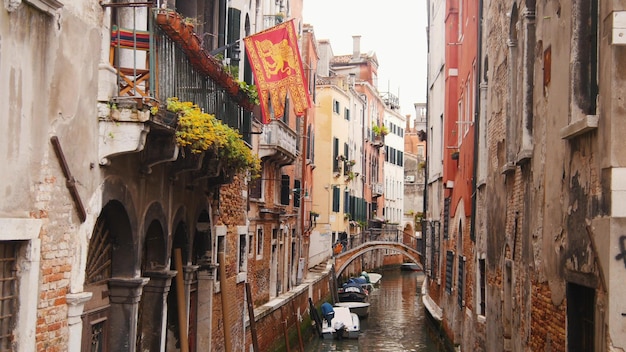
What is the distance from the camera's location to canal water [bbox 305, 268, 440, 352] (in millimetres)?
24125

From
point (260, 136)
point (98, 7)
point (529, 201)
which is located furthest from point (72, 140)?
point (260, 136)

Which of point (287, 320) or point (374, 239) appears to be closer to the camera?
point (287, 320)

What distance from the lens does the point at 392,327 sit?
2903 cm

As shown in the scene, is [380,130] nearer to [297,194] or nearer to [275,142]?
[297,194]

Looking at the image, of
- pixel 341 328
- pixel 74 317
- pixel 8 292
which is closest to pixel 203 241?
pixel 74 317

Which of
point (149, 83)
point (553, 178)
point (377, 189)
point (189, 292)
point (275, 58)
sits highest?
point (377, 189)

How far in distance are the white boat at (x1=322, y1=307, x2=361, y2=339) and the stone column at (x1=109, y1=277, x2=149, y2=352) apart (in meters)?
17.0

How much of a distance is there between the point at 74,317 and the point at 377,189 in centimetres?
4588

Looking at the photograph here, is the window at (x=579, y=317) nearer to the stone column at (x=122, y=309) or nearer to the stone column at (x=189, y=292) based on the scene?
the stone column at (x=122, y=309)

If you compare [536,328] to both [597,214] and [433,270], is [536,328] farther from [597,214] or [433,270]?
[433,270]

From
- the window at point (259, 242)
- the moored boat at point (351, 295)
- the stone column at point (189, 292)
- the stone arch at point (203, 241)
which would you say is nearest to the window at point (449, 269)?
the window at point (259, 242)

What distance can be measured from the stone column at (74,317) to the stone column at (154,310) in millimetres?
2671

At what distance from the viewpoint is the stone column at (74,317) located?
683 cm

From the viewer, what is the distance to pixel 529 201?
9.01 m
